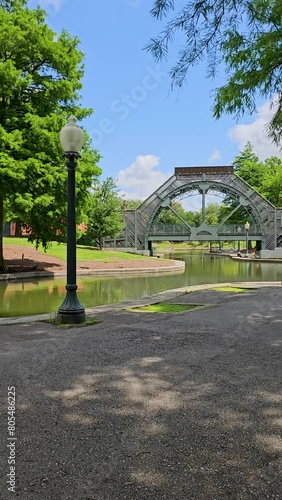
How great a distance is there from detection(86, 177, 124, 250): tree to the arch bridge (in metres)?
6.16

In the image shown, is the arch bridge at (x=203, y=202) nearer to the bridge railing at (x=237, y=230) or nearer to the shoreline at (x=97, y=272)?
the bridge railing at (x=237, y=230)

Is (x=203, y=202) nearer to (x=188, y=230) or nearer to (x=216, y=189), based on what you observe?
(x=216, y=189)

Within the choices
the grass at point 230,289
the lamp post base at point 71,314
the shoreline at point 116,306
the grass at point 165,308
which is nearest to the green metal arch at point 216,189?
the shoreline at point 116,306

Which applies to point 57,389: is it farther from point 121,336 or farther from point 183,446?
point 121,336

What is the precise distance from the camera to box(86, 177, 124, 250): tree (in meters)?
37.3

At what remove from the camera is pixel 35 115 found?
55.3 feet

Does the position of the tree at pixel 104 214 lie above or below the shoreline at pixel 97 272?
above

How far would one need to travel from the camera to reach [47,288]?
50.0 feet

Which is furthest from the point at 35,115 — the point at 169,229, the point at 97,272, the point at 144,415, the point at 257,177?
the point at 257,177

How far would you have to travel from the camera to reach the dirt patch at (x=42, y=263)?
2192cm

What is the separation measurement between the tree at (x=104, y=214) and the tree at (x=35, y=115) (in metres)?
17.8

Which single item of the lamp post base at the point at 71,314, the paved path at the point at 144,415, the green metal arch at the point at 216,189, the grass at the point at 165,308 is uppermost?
the green metal arch at the point at 216,189

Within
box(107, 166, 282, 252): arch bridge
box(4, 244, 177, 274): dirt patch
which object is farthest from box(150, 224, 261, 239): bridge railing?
box(4, 244, 177, 274): dirt patch

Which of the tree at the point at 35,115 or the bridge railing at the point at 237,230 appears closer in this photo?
the tree at the point at 35,115
